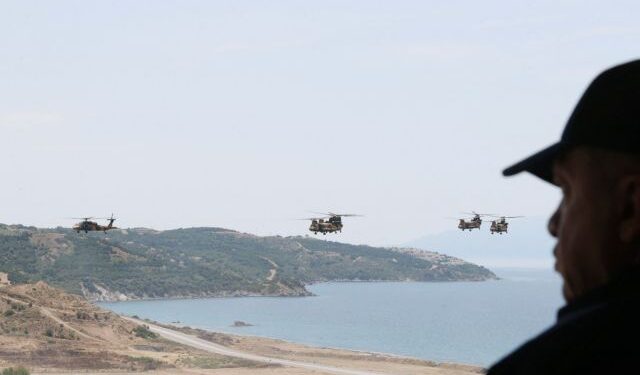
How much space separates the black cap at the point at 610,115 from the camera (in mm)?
1997

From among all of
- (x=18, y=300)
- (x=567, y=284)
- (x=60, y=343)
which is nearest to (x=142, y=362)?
(x=60, y=343)

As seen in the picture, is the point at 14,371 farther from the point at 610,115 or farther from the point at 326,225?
the point at 610,115

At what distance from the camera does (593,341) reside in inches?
71.8

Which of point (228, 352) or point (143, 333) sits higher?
point (143, 333)

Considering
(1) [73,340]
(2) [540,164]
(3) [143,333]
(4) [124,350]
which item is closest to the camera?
(2) [540,164]

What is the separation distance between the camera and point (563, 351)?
6.07ft

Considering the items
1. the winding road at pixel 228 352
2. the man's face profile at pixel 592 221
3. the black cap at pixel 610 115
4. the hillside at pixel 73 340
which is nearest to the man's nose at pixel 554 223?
the man's face profile at pixel 592 221

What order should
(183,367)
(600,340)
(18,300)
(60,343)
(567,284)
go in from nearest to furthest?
1. (600,340)
2. (567,284)
3. (183,367)
4. (60,343)
5. (18,300)

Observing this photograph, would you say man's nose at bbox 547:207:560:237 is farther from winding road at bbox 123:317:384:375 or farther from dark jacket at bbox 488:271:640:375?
winding road at bbox 123:317:384:375

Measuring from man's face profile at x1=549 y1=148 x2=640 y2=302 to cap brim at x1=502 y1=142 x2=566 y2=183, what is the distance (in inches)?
1.4

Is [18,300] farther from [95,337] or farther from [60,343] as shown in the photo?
[60,343]

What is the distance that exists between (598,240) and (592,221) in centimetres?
4

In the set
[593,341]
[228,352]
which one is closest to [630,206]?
[593,341]

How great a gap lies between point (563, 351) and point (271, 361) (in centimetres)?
11891
